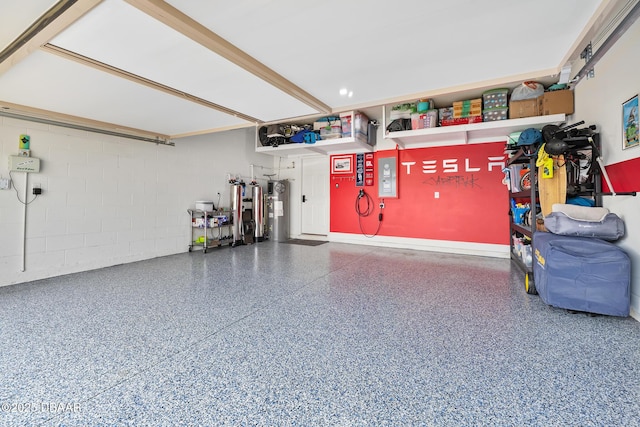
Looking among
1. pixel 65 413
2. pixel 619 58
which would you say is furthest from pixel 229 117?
pixel 619 58

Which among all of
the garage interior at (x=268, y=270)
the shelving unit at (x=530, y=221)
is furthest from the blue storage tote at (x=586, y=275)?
the shelving unit at (x=530, y=221)

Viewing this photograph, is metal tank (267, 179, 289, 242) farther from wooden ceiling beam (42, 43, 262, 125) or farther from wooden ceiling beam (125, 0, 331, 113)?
wooden ceiling beam (125, 0, 331, 113)

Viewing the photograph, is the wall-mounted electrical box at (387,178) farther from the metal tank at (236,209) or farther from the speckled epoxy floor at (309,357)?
the metal tank at (236,209)

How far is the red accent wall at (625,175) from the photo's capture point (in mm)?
2336

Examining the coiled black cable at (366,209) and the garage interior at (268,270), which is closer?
the garage interior at (268,270)

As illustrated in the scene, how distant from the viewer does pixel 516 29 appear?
7.39 feet

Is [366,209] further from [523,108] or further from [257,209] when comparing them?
[523,108]

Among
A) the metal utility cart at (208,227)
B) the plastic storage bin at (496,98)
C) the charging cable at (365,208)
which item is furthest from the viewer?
the charging cable at (365,208)

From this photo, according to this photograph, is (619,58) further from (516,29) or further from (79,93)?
(79,93)

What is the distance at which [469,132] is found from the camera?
4.82 metres

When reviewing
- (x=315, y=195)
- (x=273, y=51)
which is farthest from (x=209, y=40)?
(x=315, y=195)

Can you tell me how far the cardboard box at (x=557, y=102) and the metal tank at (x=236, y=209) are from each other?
576cm

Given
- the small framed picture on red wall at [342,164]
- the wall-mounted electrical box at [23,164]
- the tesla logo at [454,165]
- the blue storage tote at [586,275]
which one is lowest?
the blue storage tote at [586,275]

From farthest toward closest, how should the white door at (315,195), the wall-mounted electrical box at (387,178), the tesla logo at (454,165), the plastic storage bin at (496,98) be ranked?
the white door at (315,195), the wall-mounted electrical box at (387,178), the tesla logo at (454,165), the plastic storage bin at (496,98)
